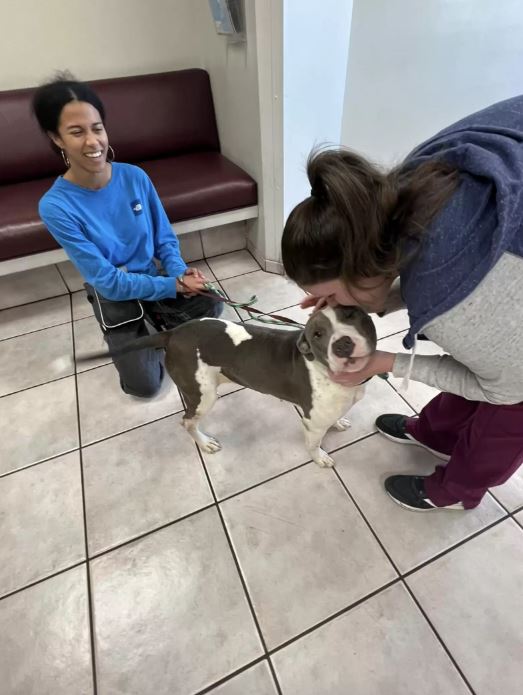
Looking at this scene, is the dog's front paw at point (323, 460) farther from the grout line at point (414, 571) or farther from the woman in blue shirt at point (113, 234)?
the woman in blue shirt at point (113, 234)

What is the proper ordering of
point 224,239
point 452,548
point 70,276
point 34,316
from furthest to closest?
1. point 224,239
2. point 70,276
3. point 34,316
4. point 452,548

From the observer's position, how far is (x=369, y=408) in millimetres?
1629

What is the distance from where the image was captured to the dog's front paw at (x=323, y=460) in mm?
1421

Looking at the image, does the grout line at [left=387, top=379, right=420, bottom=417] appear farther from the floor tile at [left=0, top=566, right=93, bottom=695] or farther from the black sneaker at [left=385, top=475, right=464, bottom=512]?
the floor tile at [left=0, top=566, right=93, bottom=695]

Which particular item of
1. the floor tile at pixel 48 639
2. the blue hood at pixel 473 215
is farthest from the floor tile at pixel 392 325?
the floor tile at pixel 48 639

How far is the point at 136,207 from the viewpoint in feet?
5.40

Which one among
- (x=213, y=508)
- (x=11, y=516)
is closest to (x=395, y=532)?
(x=213, y=508)

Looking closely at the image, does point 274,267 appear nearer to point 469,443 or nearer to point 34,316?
point 34,316

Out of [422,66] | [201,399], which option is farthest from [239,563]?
[422,66]

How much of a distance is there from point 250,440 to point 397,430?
583 millimetres

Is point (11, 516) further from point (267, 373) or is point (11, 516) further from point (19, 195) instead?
point (19, 195)

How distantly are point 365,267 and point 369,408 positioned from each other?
106 cm

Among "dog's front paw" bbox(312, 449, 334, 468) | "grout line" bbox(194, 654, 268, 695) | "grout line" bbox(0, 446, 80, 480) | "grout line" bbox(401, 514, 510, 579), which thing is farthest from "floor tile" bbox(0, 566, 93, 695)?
"grout line" bbox(401, 514, 510, 579)

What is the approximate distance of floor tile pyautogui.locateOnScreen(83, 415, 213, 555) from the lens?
1.34 m
